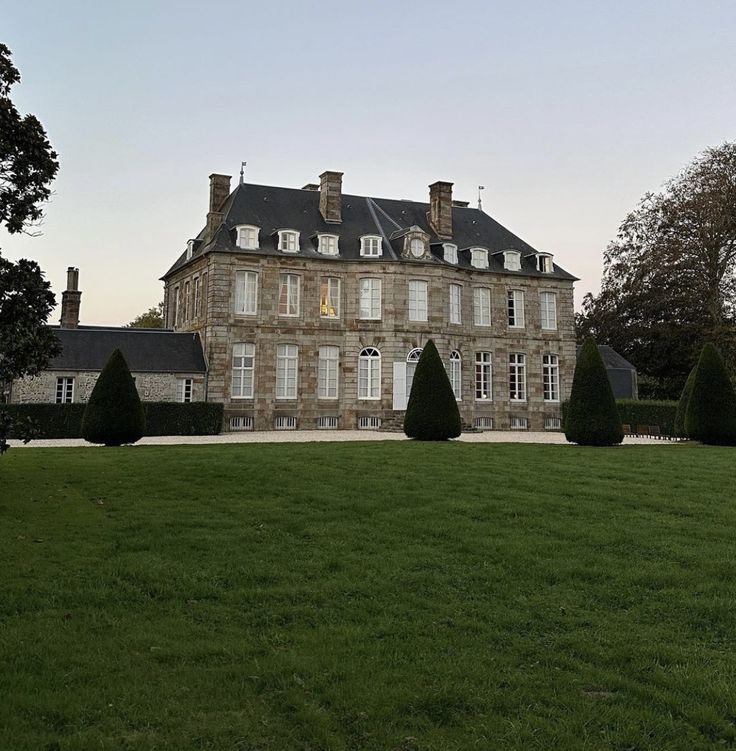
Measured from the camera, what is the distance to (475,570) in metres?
6.00

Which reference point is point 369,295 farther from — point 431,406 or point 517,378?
point 431,406

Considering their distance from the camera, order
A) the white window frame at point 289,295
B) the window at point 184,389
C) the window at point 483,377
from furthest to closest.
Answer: the window at point 483,377 → the white window frame at point 289,295 → the window at point 184,389

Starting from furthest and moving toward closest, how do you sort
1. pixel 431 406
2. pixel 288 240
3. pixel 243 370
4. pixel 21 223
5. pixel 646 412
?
pixel 646 412, pixel 288 240, pixel 243 370, pixel 431 406, pixel 21 223

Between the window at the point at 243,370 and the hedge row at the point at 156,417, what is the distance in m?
2.69

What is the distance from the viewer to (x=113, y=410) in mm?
17000

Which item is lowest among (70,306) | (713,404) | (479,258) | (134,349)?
(713,404)

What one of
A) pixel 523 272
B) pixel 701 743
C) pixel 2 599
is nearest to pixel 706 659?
pixel 701 743

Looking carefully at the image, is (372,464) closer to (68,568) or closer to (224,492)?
(224,492)

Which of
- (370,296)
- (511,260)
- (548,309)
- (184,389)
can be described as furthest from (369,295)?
(548,309)

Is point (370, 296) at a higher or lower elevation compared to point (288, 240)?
lower

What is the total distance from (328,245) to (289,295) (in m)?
2.65

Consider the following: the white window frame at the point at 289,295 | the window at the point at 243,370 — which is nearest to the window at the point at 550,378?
the white window frame at the point at 289,295

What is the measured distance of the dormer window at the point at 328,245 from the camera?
95.3 feet

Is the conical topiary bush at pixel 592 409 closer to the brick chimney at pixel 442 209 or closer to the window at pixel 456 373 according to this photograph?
the window at pixel 456 373
